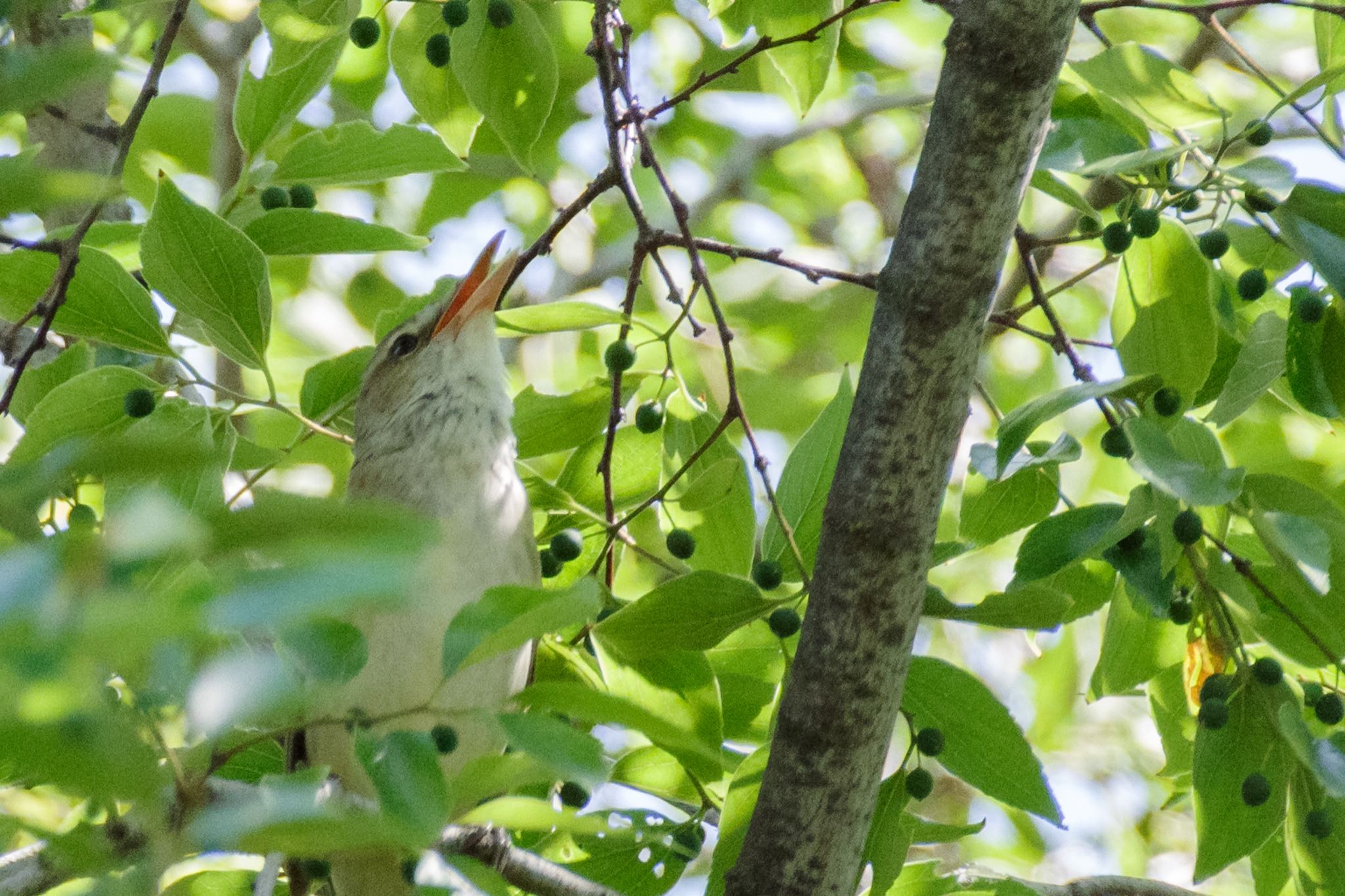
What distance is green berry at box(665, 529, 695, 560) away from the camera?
115 inches

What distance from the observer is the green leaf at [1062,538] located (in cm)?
227

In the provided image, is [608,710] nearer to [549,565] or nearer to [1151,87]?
[1151,87]

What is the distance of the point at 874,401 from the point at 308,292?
192 inches

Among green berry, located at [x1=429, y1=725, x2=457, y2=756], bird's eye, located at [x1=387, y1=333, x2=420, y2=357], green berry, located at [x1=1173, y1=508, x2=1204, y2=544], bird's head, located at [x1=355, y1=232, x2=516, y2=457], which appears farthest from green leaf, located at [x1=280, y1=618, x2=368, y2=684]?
bird's eye, located at [x1=387, y1=333, x2=420, y2=357]

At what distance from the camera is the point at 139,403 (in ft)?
8.63

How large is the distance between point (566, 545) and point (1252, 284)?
148cm

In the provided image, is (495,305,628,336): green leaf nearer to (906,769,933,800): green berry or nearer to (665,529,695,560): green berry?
(665,529,695,560): green berry

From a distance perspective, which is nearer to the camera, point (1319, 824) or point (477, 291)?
point (1319, 824)

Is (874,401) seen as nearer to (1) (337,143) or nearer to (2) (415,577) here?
(1) (337,143)

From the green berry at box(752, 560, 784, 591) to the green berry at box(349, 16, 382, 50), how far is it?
4.73 feet

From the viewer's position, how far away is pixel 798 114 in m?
3.22

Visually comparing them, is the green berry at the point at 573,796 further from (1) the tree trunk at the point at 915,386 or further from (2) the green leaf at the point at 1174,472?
(2) the green leaf at the point at 1174,472

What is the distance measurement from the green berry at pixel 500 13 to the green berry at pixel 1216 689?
1944 mm

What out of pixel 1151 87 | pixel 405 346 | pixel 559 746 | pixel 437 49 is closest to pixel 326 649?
pixel 559 746
